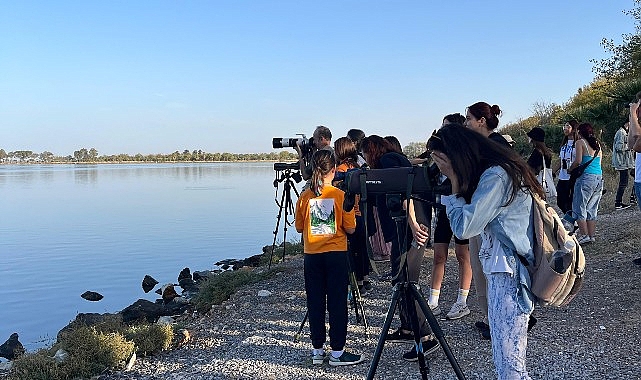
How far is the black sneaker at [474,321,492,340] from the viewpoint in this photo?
431 centimetres

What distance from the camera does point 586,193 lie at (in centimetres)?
688

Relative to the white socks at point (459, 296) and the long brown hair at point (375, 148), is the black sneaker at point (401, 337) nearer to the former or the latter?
the white socks at point (459, 296)

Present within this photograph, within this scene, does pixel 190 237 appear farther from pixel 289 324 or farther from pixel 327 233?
pixel 327 233

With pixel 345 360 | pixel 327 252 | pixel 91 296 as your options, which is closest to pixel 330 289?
pixel 327 252

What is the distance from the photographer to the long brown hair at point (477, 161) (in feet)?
8.01

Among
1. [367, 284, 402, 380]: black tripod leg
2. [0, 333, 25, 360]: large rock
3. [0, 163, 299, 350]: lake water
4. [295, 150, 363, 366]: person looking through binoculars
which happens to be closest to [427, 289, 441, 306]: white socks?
[295, 150, 363, 366]: person looking through binoculars

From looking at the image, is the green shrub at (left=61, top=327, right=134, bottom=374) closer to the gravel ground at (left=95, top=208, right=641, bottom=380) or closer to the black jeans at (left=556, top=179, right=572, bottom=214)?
the gravel ground at (left=95, top=208, right=641, bottom=380)

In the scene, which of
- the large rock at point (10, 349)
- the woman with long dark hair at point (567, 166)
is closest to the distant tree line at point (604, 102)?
the woman with long dark hair at point (567, 166)

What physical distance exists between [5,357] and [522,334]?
661 cm

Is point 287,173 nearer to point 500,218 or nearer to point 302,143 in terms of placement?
point 302,143

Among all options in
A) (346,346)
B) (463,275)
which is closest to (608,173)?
(463,275)

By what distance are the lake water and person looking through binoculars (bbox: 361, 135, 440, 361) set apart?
5531 mm

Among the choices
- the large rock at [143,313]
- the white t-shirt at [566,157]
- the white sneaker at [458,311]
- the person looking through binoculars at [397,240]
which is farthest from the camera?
the large rock at [143,313]

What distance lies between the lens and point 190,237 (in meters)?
16.5
